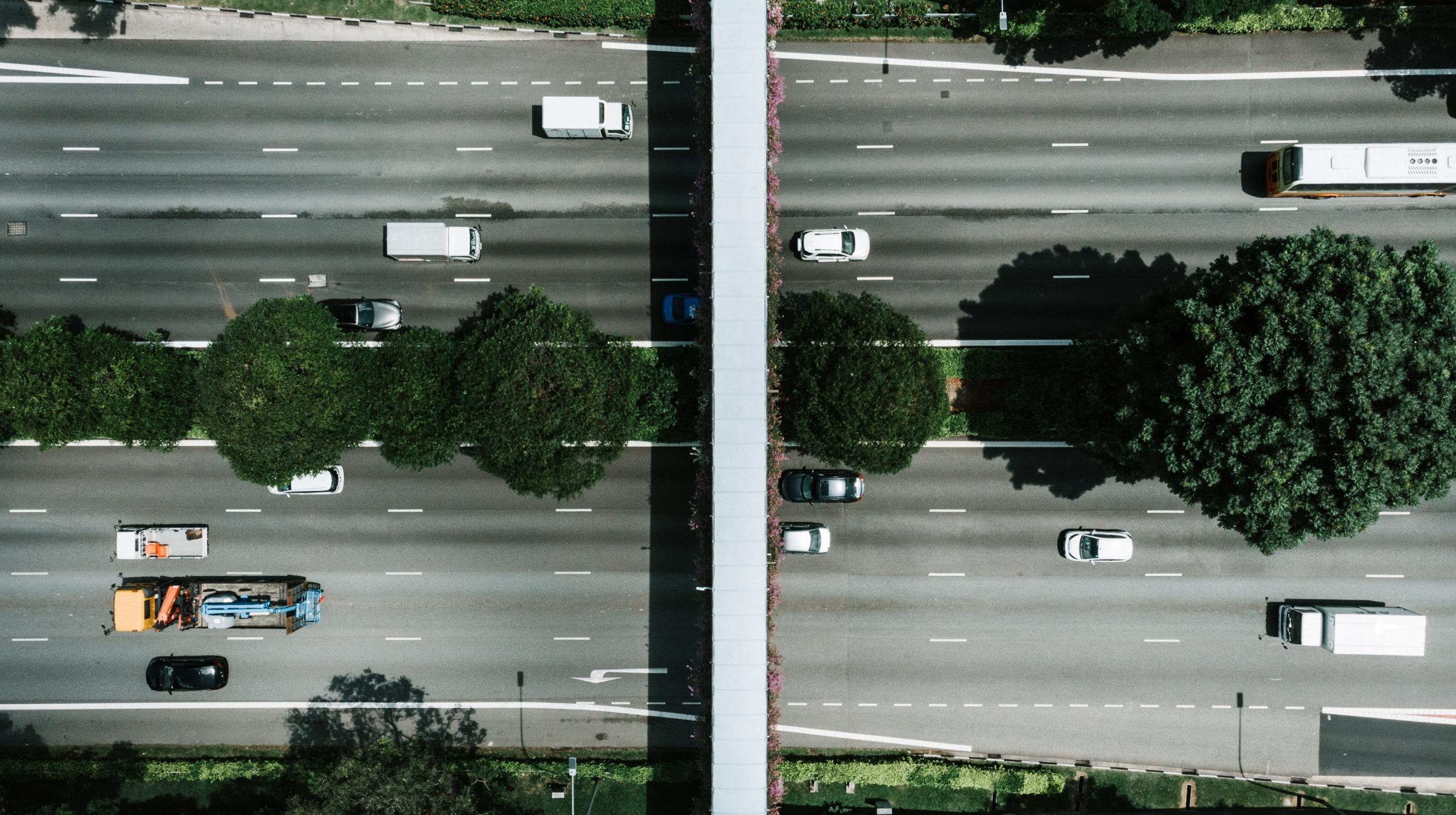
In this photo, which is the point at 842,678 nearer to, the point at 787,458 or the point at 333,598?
the point at 787,458

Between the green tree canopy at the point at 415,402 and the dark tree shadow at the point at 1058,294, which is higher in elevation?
the dark tree shadow at the point at 1058,294

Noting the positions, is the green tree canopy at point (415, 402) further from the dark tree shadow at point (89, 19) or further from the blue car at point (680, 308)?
the dark tree shadow at point (89, 19)

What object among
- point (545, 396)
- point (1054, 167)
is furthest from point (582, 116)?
point (1054, 167)

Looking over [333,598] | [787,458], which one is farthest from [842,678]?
[333,598]

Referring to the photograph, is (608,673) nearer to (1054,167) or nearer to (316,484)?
(316,484)

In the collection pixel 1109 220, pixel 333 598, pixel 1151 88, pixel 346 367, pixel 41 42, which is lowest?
pixel 333 598

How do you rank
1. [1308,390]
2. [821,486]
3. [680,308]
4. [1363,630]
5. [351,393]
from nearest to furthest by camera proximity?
1. [1308,390]
2. [351,393]
3. [1363,630]
4. [821,486]
5. [680,308]

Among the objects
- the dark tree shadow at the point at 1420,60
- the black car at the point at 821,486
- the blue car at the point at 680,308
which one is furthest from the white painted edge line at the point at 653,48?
the dark tree shadow at the point at 1420,60
